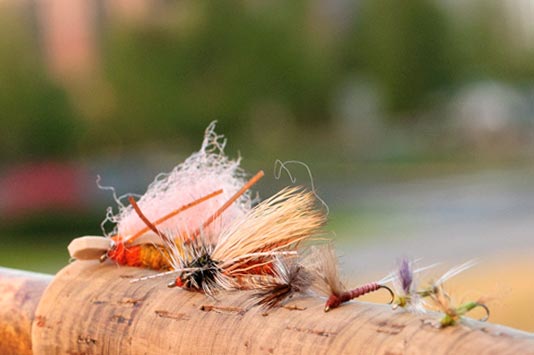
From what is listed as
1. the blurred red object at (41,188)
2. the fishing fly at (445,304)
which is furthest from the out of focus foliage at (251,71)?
the fishing fly at (445,304)

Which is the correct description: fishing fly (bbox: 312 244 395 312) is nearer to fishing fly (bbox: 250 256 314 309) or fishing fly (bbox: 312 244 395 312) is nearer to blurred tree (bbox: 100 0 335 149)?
fishing fly (bbox: 250 256 314 309)

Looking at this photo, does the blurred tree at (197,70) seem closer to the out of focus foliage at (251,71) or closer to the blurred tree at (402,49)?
the out of focus foliage at (251,71)

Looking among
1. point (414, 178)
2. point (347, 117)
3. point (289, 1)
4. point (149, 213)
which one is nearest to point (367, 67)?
point (347, 117)

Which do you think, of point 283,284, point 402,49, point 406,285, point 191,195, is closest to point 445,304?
point 406,285

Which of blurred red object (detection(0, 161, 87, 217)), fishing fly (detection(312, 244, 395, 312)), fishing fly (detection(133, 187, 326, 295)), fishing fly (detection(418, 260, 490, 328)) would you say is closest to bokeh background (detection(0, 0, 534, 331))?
blurred red object (detection(0, 161, 87, 217))

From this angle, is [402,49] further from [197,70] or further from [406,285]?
[406,285]
